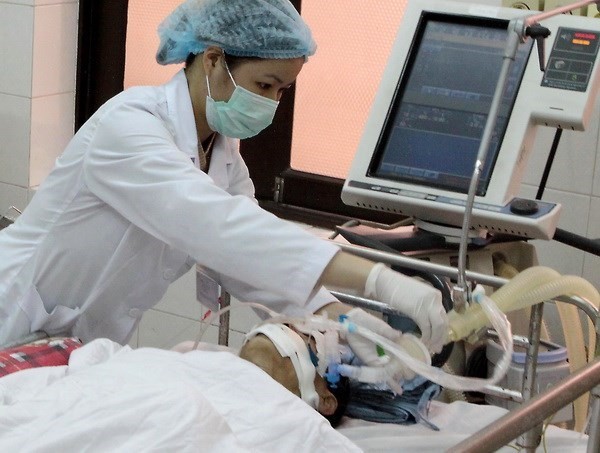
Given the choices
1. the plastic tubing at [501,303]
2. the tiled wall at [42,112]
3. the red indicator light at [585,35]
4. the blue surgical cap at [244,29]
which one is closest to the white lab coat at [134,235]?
the blue surgical cap at [244,29]

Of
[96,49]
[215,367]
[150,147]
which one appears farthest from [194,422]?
[96,49]

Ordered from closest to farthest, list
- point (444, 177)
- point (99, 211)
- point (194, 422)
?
point (194, 422) → point (99, 211) → point (444, 177)

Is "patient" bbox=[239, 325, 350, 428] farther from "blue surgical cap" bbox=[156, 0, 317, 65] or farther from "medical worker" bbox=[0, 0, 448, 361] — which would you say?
"blue surgical cap" bbox=[156, 0, 317, 65]

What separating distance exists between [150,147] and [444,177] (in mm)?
635

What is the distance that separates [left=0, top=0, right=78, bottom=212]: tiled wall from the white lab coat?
1392 mm

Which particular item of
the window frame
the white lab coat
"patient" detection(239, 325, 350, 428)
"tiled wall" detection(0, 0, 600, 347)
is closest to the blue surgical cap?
the white lab coat

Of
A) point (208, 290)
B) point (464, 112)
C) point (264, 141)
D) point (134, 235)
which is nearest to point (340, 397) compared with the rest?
point (208, 290)

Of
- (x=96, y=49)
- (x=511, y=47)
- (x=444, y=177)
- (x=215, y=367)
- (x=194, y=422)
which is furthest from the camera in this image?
(x=96, y=49)

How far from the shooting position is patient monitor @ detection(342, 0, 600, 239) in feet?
7.25

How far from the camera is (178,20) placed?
2.23 m

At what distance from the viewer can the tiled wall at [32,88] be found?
11.6 feet

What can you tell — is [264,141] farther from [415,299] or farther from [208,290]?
[415,299]

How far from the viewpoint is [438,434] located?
2.12 m

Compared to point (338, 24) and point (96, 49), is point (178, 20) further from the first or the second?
point (96, 49)
